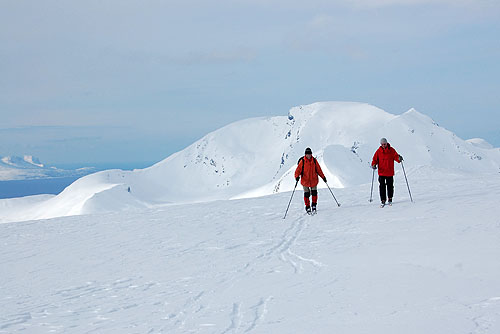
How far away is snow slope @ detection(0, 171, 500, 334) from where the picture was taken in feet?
18.9

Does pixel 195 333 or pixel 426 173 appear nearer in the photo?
pixel 195 333

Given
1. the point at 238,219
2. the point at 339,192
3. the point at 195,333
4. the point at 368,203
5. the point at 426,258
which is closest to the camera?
the point at 195,333

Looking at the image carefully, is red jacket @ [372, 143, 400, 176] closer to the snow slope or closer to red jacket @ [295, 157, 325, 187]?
the snow slope

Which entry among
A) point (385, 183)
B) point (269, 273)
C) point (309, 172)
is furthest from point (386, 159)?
point (269, 273)

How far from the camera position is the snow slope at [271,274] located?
18.9 ft

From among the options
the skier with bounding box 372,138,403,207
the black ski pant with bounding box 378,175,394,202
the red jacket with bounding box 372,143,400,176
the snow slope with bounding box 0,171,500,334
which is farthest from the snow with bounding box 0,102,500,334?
the red jacket with bounding box 372,143,400,176

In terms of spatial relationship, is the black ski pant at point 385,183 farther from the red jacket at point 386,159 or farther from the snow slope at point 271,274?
the snow slope at point 271,274

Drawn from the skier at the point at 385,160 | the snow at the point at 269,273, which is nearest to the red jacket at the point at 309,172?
the snow at the point at 269,273

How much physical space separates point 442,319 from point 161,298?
3875mm

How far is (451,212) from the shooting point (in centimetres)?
1265

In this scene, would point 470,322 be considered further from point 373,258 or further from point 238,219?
point 238,219

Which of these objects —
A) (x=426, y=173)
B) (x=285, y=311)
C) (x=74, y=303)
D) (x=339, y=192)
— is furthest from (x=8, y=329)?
(x=426, y=173)

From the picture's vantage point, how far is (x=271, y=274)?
805cm

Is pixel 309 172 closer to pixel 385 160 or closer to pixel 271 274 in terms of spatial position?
pixel 385 160
